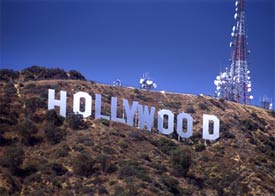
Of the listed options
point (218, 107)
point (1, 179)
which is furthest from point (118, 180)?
point (218, 107)

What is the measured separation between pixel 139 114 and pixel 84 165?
11.6 meters

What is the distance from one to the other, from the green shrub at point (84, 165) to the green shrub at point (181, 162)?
7244mm

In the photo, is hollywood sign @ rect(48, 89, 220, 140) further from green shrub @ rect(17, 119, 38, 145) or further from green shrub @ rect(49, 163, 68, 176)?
green shrub @ rect(49, 163, 68, 176)

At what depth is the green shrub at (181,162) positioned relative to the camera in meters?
42.9

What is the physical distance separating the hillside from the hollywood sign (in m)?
0.73

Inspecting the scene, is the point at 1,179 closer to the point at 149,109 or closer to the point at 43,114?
the point at 43,114

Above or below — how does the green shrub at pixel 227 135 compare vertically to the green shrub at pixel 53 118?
below

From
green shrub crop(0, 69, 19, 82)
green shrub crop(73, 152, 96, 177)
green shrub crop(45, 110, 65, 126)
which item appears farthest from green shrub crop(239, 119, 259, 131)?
green shrub crop(0, 69, 19, 82)

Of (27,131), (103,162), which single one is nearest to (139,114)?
(103,162)

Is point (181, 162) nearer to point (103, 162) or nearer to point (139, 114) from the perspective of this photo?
point (103, 162)

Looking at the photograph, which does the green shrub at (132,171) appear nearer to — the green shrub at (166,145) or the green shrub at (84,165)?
the green shrub at (84,165)

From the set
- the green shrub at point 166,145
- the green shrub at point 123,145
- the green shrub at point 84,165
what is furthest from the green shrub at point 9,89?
the green shrub at point 166,145

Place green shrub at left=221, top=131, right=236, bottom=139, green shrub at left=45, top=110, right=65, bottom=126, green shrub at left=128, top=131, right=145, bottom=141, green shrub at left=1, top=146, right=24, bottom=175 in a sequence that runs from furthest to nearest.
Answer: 1. green shrub at left=221, top=131, right=236, bottom=139
2. green shrub at left=128, top=131, right=145, bottom=141
3. green shrub at left=45, top=110, right=65, bottom=126
4. green shrub at left=1, top=146, right=24, bottom=175

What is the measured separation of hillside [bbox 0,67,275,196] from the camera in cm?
3791
